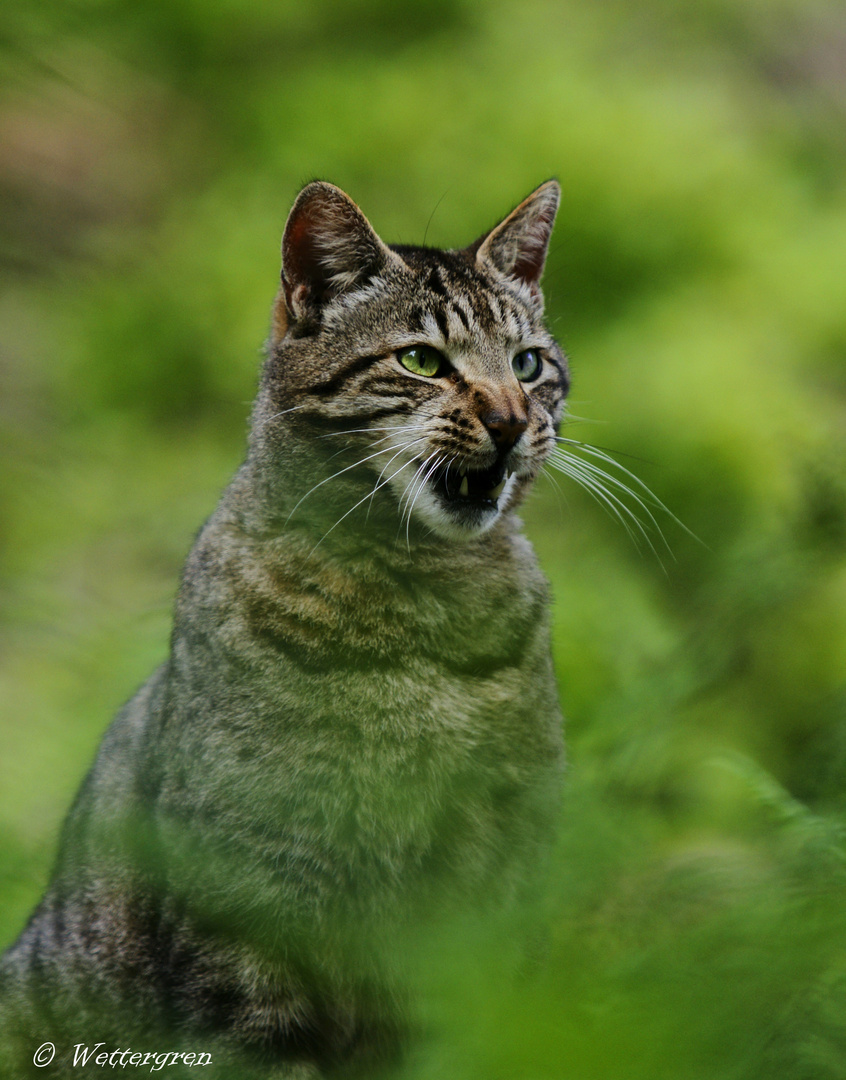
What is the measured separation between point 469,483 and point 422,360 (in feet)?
1.03

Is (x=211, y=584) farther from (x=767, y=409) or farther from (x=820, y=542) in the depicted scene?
(x=767, y=409)

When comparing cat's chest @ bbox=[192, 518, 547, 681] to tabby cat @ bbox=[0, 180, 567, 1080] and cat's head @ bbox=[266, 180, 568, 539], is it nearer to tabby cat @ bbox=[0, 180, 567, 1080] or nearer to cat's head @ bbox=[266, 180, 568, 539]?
tabby cat @ bbox=[0, 180, 567, 1080]

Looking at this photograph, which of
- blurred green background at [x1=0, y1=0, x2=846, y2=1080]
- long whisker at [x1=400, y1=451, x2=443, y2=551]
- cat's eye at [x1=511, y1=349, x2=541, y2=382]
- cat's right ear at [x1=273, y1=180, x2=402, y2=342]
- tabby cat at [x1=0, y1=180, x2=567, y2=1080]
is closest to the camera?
blurred green background at [x1=0, y1=0, x2=846, y2=1080]

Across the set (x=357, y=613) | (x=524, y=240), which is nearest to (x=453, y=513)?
(x=357, y=613)

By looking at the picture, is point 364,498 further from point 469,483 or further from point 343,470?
point 469,483

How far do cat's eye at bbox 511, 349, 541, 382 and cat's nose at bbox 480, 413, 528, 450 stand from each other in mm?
344

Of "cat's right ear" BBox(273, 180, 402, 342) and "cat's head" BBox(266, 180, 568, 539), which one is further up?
"cat's right ear" BBox(273, 180, 402, 342)

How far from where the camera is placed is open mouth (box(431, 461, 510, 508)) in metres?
2.22

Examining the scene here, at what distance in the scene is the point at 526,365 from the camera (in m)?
2.53

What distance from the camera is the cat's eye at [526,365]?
8.22 ft

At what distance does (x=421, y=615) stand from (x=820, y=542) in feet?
3.13

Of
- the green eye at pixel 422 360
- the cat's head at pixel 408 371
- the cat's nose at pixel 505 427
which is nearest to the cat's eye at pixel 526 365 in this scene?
the cat's head at pixel 408 371

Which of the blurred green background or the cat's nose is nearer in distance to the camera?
the blurred green background

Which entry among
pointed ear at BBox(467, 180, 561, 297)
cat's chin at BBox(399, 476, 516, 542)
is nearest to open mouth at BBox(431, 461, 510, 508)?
cat's chin at BBox(399, 476, 516, 542)
